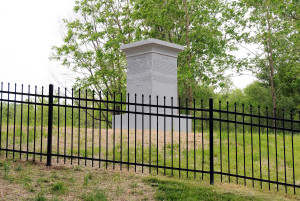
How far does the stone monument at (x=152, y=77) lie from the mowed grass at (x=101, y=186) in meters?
5.76

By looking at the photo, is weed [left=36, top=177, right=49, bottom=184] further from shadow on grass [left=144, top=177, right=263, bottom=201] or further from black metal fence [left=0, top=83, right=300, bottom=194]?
shadow on grass [left=144, top=177, right=263, bottom=201]

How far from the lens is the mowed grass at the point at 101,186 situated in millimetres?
5625

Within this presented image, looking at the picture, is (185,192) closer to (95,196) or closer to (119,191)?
(119,191)

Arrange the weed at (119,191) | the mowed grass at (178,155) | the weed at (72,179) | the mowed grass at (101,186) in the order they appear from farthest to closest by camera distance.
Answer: the mowed grass at (178,155) → the weed at (72,179) → the weed at (119,191) → the mowed grass at (101,186)

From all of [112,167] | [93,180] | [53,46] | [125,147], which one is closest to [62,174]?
[93,180]

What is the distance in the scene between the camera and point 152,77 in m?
12.7

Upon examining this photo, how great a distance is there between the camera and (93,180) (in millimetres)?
6348

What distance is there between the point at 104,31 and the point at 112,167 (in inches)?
627

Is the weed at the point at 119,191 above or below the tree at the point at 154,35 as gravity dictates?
below

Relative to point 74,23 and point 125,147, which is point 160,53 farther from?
point 74,23

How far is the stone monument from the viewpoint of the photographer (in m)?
12.6

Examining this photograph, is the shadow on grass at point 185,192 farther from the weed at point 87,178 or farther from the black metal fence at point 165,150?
the weed at point 87,178

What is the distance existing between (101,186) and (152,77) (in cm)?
721

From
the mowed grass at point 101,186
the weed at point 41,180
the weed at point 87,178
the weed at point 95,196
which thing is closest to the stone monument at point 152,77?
the mowed grass at point 101,186
